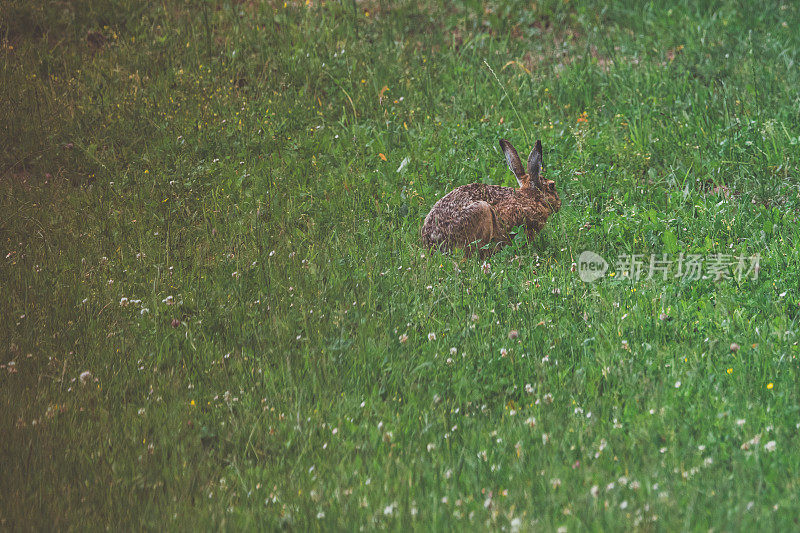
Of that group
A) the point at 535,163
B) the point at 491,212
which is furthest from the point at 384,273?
the point at 535,163

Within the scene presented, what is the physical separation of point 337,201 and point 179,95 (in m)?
2.88

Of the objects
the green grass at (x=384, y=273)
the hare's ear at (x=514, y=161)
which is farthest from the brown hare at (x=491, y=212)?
the green grass at (x=384, y=273)

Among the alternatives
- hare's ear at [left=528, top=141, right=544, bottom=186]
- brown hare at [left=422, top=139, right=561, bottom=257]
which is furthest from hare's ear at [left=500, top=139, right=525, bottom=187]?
hare's ear at [left=528, top=141, right=544, bottom=186]

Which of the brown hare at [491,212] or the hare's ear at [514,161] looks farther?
the hare's ear at [514,161]

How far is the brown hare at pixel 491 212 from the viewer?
6.29 meters

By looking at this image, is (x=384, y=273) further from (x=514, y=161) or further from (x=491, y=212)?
(x=514, y=161)

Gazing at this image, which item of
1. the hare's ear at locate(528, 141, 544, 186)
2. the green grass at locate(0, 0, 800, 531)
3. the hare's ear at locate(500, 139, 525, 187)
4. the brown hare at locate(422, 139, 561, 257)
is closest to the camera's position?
the green grass at locate(0, 0, 800, 531)

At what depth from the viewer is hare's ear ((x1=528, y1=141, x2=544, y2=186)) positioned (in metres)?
6.91

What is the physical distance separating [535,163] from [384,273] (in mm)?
1968

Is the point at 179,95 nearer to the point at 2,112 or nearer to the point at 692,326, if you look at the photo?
the point at 2,112

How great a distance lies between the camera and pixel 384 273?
18.7 feet

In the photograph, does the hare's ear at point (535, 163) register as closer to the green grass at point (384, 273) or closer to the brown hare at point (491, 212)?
the brown hare at point (491, 212)

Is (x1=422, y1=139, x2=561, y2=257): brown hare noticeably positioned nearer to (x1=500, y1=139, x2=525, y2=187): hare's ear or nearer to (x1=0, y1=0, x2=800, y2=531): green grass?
(x1=500, y1=139, x2=525, y2=187): hare's ear

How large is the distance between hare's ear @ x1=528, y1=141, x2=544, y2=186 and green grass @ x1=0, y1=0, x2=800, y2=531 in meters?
0.37
